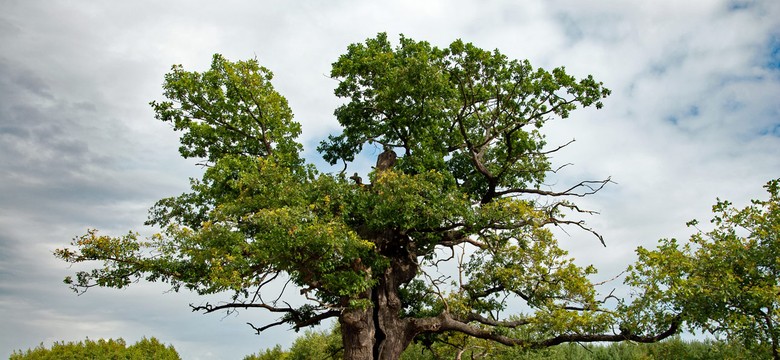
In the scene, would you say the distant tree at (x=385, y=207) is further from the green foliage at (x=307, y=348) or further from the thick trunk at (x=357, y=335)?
the green foliage at (x=307, y=348)

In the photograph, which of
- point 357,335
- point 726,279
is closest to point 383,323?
point 357,335

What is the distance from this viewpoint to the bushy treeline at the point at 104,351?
22.3 m

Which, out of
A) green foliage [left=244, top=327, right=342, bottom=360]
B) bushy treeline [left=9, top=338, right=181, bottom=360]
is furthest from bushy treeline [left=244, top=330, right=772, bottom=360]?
bushy treeline [left=9, top=338, right=181, bottom=360]

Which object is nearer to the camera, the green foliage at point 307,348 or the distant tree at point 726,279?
the distant tree at point 726,279

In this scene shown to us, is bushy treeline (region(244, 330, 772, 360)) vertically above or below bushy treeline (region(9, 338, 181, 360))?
below

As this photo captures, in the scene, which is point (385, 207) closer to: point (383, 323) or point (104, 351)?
point (383, 323)

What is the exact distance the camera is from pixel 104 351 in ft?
75.7

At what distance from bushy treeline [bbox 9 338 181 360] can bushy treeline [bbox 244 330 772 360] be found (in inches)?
246

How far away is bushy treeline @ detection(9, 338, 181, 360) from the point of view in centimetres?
2230

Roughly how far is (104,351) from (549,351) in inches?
651

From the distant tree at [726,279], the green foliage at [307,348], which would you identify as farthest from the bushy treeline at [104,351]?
the distant tree at [726,279]

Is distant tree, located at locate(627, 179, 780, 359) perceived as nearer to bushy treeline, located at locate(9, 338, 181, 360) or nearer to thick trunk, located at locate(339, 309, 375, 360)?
thick trunk, located at locate(339, 309, 375, 360)

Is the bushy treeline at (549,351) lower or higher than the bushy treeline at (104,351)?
lower

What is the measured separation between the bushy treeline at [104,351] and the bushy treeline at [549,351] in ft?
20.5
